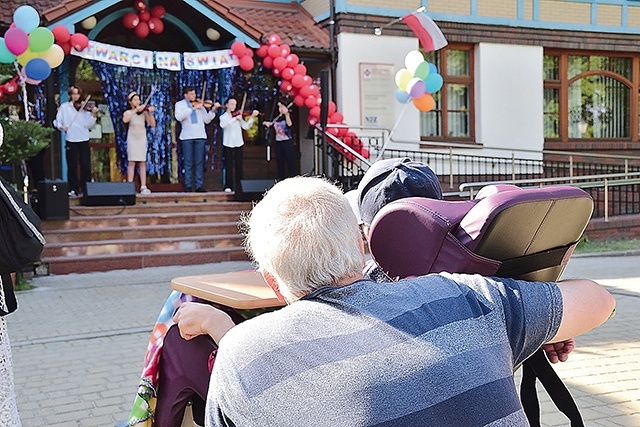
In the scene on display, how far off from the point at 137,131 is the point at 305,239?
35.4 feet

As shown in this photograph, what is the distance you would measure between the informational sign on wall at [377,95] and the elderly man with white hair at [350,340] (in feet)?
41.9

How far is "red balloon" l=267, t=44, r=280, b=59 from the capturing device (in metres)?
12.4

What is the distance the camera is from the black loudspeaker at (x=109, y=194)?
11.2 meters

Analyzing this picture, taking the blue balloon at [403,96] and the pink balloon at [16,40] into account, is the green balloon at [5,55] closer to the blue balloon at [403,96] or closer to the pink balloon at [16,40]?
the pink balloon at [16,40]

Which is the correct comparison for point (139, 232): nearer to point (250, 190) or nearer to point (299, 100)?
point (250, 190)

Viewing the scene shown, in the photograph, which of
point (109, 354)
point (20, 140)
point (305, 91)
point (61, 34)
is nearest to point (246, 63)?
point (305, 91)

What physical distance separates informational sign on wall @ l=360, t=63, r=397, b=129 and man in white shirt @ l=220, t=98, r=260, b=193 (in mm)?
2605

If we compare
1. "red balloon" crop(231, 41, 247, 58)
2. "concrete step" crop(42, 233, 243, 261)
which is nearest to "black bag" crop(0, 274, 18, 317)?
"concrete step" crop(42, 233, 243, 261)

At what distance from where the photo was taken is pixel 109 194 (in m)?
11.3

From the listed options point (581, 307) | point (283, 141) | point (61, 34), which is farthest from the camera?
point (283, 141)

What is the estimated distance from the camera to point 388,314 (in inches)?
62.2

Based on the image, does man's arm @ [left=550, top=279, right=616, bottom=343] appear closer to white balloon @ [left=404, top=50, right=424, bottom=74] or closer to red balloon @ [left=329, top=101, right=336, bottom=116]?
white balloon @ [left=404, top=50, right=424, bottom=74]

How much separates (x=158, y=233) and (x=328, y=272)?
32.2 feet

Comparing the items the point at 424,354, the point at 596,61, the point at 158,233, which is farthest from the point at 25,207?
the point at 596,61
